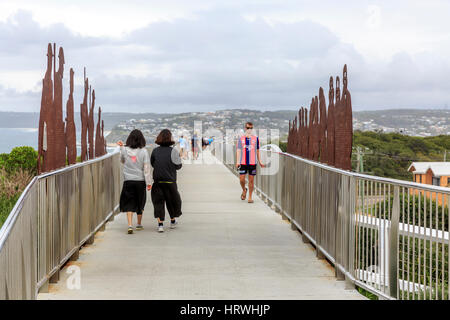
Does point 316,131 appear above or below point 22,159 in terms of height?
above

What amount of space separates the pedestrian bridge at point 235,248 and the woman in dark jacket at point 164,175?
398 mm

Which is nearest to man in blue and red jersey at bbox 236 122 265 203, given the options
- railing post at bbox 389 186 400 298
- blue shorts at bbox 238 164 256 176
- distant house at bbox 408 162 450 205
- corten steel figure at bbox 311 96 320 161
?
blue shorts at bbox 238 164 256 176

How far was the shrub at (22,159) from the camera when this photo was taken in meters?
20.6

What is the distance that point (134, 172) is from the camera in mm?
10961

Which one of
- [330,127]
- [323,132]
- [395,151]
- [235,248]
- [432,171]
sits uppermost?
[330,127]

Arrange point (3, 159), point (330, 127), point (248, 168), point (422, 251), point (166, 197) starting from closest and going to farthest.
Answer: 1. point (422, 251)
2. point (166, 197)
3. point (330, 127)
4. point (248, 168)
5. point (3, 159)

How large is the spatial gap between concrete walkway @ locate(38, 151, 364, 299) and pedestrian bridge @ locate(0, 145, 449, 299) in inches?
0.6

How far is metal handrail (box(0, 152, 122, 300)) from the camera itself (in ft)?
15.4

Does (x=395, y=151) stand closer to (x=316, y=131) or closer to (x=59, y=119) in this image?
(x=316, y=131)

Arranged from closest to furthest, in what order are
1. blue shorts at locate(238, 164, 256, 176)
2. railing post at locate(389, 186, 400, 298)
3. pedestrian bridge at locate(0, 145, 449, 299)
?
pedestrian bridge at locate(0, 145, 449, 299) < railing post at locate(389, 186, 400, 298) < blue shorts at locate(238, 164, 256, 176)

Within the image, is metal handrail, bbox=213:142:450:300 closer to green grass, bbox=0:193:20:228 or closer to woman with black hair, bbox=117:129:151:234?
woman with black hair, bbox=117:129:151:234

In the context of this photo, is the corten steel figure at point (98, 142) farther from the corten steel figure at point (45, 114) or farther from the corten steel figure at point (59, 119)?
the corten steel figure at point (45, 114)

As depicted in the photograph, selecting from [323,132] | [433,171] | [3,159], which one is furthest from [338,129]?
[433,171]

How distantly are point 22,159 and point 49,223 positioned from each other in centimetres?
1484
